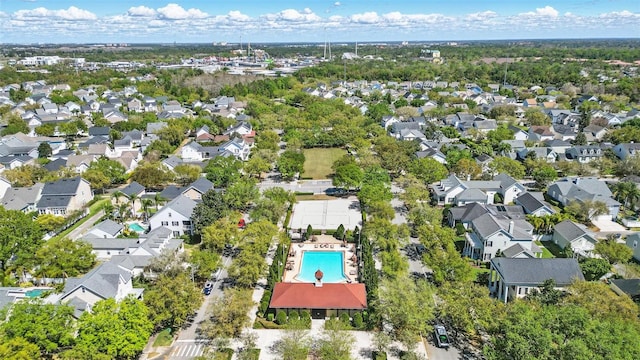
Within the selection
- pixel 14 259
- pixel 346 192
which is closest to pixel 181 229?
pixel 14 259

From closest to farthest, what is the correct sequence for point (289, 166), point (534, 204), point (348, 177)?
point (534, 204), point (348, 177), point (289, 166)

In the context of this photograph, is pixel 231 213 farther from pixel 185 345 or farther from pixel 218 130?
pixel 218 130

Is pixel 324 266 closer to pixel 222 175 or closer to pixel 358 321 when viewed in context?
pixel 358 321

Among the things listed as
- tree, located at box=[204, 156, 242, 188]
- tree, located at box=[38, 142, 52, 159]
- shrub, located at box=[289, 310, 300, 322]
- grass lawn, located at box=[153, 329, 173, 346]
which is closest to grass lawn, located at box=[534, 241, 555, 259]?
shrub, located at box=[289, 310, 300, 322]

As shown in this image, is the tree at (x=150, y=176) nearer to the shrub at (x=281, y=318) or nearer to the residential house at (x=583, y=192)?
the shrub at (x=281, y=318)

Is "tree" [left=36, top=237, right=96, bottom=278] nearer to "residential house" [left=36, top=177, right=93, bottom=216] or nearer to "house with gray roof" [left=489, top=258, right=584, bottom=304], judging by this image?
"residential house" [left=36, top=177, right=93, bottom=216]

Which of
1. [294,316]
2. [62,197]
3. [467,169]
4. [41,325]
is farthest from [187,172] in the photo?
[467,169]

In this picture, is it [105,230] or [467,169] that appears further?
[467,169]

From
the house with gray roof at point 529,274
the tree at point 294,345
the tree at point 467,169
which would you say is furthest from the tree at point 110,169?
the house with gray roof at point 529,274
